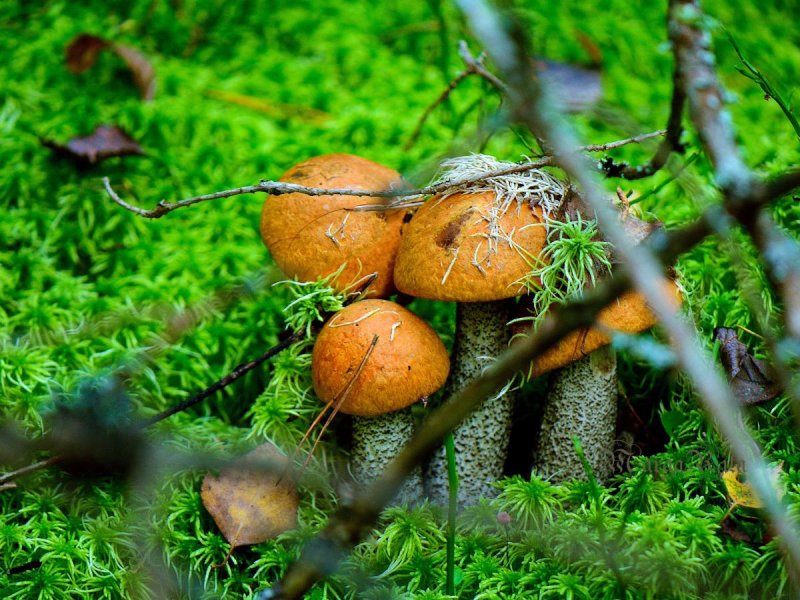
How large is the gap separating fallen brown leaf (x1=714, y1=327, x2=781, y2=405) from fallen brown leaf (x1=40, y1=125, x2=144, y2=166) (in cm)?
204

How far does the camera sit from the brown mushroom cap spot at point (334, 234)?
185cm

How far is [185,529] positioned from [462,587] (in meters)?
0.71

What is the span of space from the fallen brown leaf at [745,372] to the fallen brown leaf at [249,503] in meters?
1.14

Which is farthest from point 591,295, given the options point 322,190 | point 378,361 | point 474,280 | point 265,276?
point 265,276

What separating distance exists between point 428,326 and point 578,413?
443mm

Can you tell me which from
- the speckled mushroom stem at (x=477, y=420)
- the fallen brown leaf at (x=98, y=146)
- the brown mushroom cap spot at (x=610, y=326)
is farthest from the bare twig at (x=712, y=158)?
the fallen brown leaf at (x=98, y=146)

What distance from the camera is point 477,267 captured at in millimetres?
1604

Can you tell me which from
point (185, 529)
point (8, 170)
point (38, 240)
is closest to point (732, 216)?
point (185, 529)

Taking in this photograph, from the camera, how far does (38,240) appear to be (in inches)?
97.9

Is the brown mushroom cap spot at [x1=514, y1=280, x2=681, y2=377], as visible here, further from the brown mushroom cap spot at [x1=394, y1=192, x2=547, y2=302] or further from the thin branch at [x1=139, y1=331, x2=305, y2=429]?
the thin branch at [x1=139, y1=331, x2=305, y2=429]

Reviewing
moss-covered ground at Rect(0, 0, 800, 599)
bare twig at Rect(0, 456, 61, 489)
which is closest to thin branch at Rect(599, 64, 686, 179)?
moss-covered ground at Rect(0, 0, 800, 599)

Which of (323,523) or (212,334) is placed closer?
(323,523)

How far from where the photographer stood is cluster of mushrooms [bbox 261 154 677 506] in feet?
5.38

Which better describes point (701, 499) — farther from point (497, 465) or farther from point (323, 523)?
point (323, 523)
